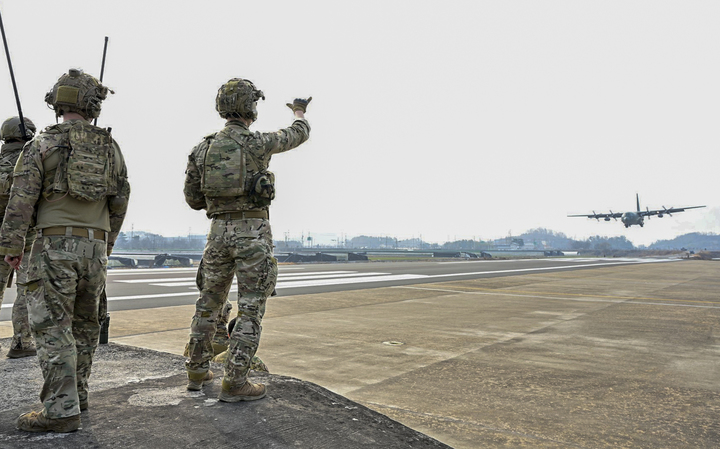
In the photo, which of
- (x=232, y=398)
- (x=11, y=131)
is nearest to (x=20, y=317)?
(x=11, y=131)

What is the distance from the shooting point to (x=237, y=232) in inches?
128

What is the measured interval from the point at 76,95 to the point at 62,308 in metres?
1.23

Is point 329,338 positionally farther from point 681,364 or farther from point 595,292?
point 595,292

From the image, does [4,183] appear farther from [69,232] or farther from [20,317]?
[69,232]

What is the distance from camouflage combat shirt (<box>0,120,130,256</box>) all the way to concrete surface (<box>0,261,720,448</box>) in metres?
1.06

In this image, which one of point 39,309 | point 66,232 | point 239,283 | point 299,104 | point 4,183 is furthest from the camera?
point 4,183

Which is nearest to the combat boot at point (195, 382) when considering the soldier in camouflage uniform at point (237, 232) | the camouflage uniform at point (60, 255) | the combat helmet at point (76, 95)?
the soldier in camouflage uniform at point (237, 232)

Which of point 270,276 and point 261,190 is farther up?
point 261,190

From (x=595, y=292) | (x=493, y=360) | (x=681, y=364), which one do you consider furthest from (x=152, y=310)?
(x=595, y=292)

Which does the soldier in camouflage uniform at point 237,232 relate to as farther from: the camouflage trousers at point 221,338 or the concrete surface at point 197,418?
the camouflage trousers at point 221,338

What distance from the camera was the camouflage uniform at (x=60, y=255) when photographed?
264cm

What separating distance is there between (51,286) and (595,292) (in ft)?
44.5

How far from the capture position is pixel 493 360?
17.1ft

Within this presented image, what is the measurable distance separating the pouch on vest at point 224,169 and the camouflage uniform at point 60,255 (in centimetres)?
54
